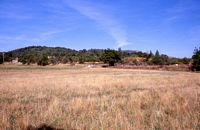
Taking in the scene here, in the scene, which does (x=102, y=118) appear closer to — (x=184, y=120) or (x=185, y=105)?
(x=184, y=120)

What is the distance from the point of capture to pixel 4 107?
11.7 metres

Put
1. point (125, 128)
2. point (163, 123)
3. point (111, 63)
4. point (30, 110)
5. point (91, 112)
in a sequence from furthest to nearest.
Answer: point (111, 63) < point (30, 110) < point (91, 112) < point (163, 123) < point (125, 128)

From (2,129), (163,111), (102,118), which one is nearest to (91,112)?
(102,118)

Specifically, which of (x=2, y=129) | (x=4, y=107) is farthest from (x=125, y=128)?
(x=4, y=107)

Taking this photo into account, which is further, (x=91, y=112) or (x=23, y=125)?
(x=91, y=112)

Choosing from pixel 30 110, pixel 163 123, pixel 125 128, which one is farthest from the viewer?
pixel 30 110

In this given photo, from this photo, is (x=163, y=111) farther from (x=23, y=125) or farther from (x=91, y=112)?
(x=23, y=125)

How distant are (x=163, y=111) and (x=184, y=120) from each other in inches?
71.3

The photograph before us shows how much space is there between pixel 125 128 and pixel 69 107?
4.37 metres

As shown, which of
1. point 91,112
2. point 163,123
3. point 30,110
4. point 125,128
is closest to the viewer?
point 125,128

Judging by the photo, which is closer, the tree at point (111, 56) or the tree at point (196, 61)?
the tree at point (196, 61)

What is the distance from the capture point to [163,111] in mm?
10641

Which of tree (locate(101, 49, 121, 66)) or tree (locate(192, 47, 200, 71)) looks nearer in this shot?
tree (locate(192, 47, 200, 71))

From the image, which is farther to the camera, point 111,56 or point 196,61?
point 111,56
